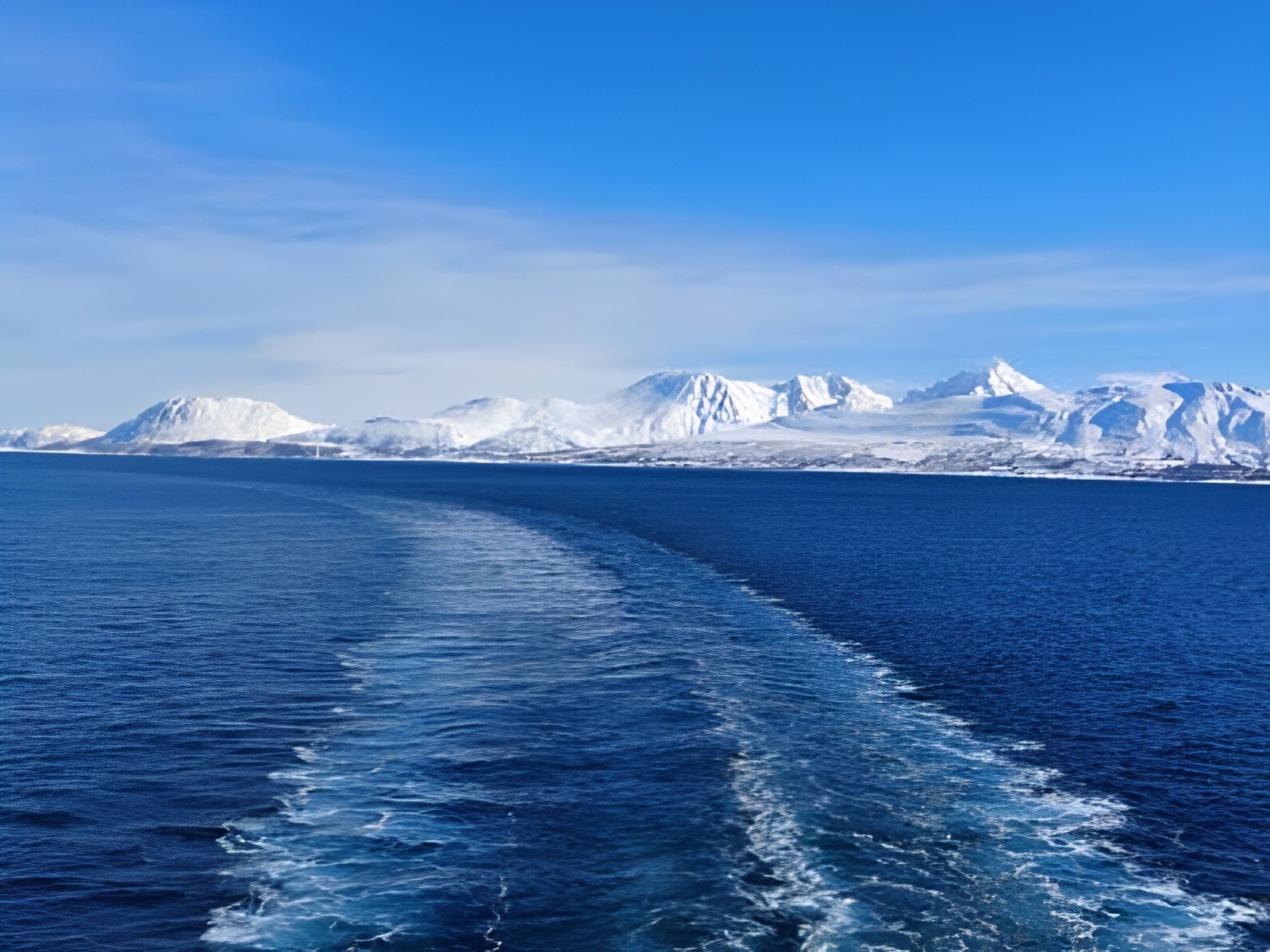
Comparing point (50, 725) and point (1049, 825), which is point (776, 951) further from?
point (50, 725)

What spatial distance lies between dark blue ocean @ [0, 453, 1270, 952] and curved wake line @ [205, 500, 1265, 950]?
0.11m

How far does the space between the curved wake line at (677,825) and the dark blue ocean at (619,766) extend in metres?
0.11

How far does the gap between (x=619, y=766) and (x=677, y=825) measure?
500cm

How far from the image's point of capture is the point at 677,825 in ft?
88.0

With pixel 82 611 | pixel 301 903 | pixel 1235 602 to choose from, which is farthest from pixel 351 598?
pixel 1235 602

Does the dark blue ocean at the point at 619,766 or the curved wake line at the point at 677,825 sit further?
the dark blue ocean at the point at 619,766

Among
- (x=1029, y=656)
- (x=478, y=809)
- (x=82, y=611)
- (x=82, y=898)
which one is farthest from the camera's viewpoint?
(x=82, y=611)

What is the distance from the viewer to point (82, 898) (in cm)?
2219

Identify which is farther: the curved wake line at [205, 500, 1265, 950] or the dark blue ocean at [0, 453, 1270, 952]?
the dark blue ocean at [0, 453, 1270, 952]

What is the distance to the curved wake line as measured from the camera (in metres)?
21.8

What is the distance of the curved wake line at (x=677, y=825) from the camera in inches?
858

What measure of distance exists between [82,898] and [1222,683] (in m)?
44.9

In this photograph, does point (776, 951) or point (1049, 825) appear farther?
point (1049, 825)

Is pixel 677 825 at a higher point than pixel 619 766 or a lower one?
lower
